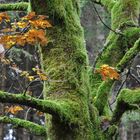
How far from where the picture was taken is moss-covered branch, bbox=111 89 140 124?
14.9 feet

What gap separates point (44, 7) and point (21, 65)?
48.0 feet

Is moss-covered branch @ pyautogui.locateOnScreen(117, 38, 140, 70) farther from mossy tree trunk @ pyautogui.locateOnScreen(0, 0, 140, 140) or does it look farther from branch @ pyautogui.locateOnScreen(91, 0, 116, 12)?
branch @ pyautogui.locateOnScreen(91, 0, 116, 12)

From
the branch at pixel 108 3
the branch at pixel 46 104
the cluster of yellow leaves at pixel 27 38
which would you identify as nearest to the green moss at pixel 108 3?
the branch at pixel 108 3

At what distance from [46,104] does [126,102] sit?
1.28 meters

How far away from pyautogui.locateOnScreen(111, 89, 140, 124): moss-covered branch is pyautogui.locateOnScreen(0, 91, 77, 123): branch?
0.64 meters

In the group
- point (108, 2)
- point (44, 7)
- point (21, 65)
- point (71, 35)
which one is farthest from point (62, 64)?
point (21, 65)

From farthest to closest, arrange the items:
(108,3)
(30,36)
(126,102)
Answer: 1. (108,3)
2. (126,102)
3. (30,36)

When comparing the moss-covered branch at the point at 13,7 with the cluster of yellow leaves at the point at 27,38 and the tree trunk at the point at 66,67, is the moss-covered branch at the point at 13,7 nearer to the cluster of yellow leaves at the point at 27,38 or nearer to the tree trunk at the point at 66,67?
the tree trunk at the point at 66,67

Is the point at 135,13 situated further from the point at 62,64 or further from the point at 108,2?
the point at 62,64

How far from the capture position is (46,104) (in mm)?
3674

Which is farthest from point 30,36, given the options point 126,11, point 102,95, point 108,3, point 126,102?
point 108,3

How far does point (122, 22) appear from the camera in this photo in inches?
232

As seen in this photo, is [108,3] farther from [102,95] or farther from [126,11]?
[102,95]

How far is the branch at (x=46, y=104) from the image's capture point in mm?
3398
